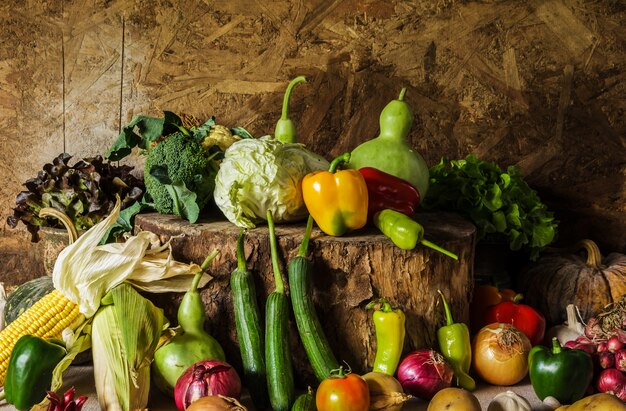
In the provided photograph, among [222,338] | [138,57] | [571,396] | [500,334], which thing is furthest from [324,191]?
[138,57]

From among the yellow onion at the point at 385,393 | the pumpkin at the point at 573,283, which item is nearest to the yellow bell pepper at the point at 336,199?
the yellow onion at the point at 385,393

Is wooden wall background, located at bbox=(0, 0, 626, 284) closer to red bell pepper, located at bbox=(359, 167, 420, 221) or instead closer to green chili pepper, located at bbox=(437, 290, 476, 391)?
red bell pepper, located at bbox=(359, 167, 420, 221)

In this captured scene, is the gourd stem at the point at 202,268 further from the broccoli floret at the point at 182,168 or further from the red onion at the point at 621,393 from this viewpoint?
the red onion at the point at 621,393

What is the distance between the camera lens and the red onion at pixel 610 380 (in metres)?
2.28

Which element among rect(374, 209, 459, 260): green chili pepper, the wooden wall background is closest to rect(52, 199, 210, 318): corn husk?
rect(374, 209, 459, 260): green chili pepper

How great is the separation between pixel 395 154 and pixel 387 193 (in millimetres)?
280

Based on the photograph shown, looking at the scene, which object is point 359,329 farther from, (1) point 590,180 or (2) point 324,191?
(1) point 590,180

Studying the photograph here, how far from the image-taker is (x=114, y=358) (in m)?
2.21

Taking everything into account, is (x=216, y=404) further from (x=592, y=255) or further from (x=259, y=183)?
(x=592, y=255)

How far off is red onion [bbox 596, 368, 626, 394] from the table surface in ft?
0.71

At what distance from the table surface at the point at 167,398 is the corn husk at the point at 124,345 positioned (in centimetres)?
9

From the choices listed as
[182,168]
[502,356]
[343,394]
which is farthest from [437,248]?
[182,168]

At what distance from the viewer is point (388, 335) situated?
2301 mm

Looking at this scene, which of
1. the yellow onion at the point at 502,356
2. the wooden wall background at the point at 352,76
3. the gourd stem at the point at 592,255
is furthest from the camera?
the wooden wall background at the point at 352,76
